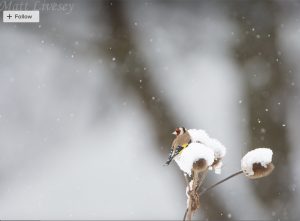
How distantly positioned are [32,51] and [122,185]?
1.41 meters

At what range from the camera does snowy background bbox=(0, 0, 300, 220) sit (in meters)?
3.65

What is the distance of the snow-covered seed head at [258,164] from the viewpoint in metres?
0.98

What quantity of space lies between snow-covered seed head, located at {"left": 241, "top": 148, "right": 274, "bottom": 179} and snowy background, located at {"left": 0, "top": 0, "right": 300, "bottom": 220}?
7.05 ft

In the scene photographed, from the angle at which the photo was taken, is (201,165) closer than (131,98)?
Yes

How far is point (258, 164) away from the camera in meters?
0.99

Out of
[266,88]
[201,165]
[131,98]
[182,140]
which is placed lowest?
[201,165]

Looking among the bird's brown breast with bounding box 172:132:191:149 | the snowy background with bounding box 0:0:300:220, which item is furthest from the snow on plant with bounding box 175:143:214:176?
the snowy background with bounding box 0:0:300:220

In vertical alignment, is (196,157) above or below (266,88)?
below

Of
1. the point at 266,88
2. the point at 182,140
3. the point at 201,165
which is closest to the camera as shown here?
the point at 201,165

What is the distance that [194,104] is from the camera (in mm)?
4625

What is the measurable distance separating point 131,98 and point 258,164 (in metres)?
3.27

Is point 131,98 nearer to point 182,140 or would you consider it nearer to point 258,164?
point 182,140

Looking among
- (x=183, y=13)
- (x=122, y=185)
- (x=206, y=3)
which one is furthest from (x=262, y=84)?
(x=122, y=185)

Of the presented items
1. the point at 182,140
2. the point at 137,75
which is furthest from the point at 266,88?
the point at 182,140
